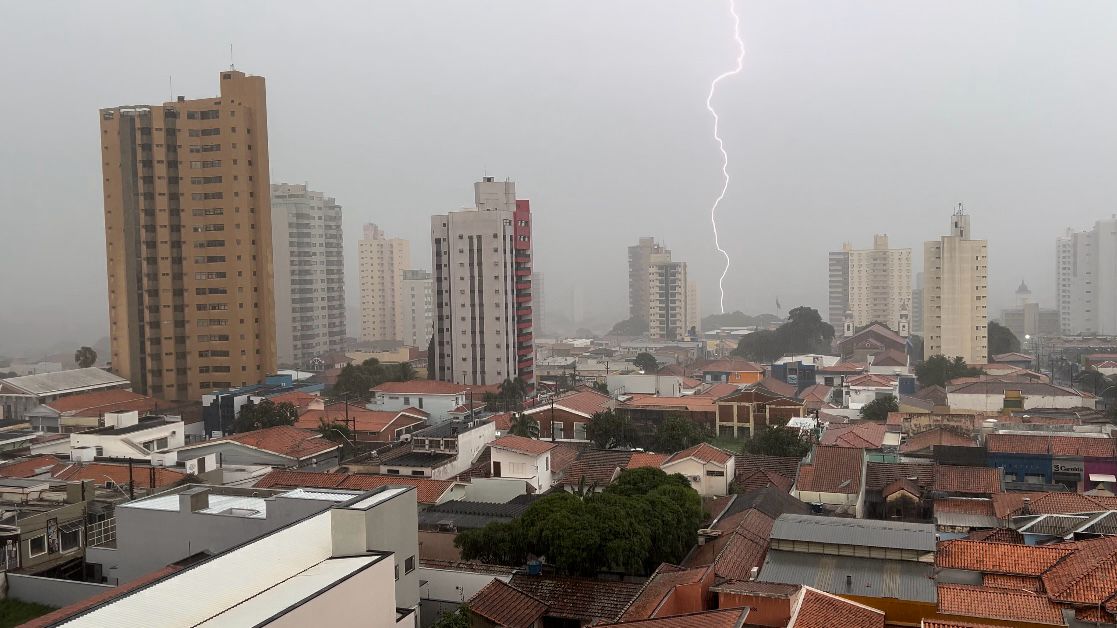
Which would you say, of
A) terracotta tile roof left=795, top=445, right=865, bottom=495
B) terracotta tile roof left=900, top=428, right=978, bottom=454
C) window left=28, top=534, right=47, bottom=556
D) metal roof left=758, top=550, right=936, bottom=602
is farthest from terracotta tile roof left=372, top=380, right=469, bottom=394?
metal roof left=758, top=550, right=936, bottom=602

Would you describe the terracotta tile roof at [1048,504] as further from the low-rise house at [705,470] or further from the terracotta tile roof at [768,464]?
the low-rise house at [705,470]

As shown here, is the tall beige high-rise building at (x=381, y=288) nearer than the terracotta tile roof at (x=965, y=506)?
No

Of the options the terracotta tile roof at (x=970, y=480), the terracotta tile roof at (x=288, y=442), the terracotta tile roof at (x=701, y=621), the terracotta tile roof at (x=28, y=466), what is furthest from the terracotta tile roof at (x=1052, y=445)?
the terracotta tile roof at (x=28, y=466)

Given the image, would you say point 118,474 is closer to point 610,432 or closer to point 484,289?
point 610,432

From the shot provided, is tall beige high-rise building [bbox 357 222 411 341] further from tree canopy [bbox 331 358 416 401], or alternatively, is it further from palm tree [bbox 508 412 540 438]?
palm tree [bbox 508 412 540 438]

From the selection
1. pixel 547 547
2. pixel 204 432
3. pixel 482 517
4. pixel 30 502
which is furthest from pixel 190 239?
pixel 547 547

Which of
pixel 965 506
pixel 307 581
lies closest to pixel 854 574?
pixel 965 506
